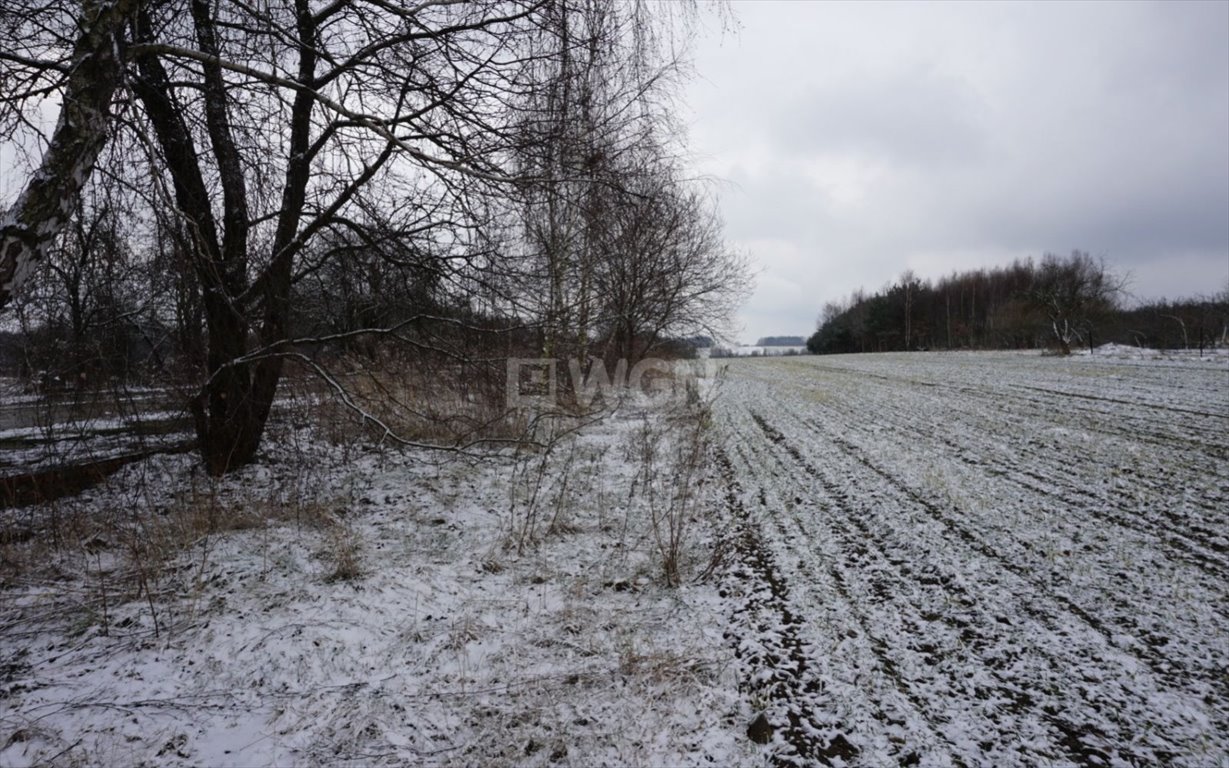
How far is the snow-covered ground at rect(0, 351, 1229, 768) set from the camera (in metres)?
2.60

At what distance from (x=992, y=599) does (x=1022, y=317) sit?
181ft

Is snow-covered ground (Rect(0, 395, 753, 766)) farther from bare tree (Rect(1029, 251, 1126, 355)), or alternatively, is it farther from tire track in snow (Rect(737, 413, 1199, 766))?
bare tree (Rect(1029, 251, 1126, 355))

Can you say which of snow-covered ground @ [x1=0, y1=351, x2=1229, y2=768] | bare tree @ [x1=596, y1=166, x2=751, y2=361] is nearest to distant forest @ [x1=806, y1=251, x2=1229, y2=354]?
bare tree @ [x1=596, y1=166, x2=751, y2=361]

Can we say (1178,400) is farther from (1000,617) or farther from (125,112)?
(125,112)

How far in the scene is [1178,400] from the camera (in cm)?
1143

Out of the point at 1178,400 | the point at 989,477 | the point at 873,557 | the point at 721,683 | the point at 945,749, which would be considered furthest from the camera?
the point at 1178,400

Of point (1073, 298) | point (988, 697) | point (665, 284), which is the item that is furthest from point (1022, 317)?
point (988, 697)

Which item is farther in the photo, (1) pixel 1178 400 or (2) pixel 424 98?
(1) pixel 1178 400

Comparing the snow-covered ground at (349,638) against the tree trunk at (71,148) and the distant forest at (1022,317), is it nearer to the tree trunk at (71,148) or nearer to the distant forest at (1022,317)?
the tree trunk at (71,148)

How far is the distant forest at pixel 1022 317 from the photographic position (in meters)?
35.2

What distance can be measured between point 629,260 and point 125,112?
1103 centimetres

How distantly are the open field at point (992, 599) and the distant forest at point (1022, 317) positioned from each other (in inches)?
1403

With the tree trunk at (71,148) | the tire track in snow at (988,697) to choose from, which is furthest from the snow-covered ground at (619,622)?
the tree trunk at (71,148)

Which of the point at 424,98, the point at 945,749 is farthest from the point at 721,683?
the point at 424,98
